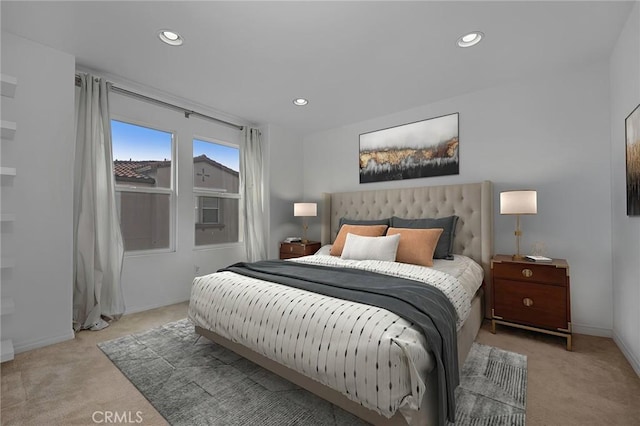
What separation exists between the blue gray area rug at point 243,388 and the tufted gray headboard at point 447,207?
1.09 metres

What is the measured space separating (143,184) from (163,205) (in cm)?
33

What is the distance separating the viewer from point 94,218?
2.77 meters

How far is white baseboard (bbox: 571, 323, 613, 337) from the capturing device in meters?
2.54

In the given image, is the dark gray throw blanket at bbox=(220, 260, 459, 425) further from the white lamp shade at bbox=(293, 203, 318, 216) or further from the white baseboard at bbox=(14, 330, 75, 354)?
the white lamp shade at bbox=(293, 203, 318, 216)

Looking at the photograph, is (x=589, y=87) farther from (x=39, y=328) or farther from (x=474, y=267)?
(x=39, y=328)

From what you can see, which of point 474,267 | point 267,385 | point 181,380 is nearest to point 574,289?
point 474,267

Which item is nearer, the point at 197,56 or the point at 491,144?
the point at 197,56

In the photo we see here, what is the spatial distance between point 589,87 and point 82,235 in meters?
4.97

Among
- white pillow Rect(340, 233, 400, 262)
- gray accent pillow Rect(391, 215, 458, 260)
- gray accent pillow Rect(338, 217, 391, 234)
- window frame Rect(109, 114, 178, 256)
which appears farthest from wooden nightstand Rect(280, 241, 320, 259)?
window frame Rect(109, 114, 178, 256)

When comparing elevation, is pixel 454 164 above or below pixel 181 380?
above

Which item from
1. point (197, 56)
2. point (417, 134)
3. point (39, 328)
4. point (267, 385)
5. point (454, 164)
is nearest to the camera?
point (267, 385)

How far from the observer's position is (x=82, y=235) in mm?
2699

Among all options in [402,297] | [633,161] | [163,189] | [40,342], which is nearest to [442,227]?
[633,161]

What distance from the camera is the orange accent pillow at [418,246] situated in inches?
106
